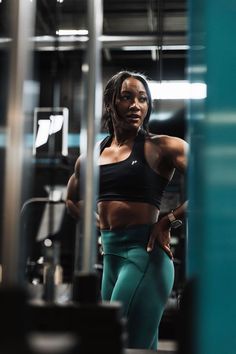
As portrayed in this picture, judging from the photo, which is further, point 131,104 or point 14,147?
point 131,104

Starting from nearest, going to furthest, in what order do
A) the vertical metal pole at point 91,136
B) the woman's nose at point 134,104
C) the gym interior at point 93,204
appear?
the gym interior at point 93,204 < the vertical metal pole at point 91,136 < the woman's nose at point 134,104

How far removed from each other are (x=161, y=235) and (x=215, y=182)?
0.83 meters

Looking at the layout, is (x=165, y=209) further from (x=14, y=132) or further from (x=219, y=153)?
(x=14, y=132)

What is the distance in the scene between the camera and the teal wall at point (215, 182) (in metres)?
0.83

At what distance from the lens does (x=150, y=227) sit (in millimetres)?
1665

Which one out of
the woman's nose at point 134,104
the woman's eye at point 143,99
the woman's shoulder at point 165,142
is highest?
the woman's eye at point 143,99

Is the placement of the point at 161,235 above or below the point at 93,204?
below

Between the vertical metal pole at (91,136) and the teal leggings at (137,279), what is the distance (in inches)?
31.5

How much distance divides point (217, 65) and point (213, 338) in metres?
0.43

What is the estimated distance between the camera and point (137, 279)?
162 cm

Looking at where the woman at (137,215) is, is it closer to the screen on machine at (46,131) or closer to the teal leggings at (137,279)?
the teal leggings at (137,279)

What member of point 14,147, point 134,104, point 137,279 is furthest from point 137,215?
point 14,147

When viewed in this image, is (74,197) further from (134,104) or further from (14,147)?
(14,147)

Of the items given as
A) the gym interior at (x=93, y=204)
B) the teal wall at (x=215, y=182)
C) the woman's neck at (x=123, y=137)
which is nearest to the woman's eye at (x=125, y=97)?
the woman's neck at (x=123, y=137)
